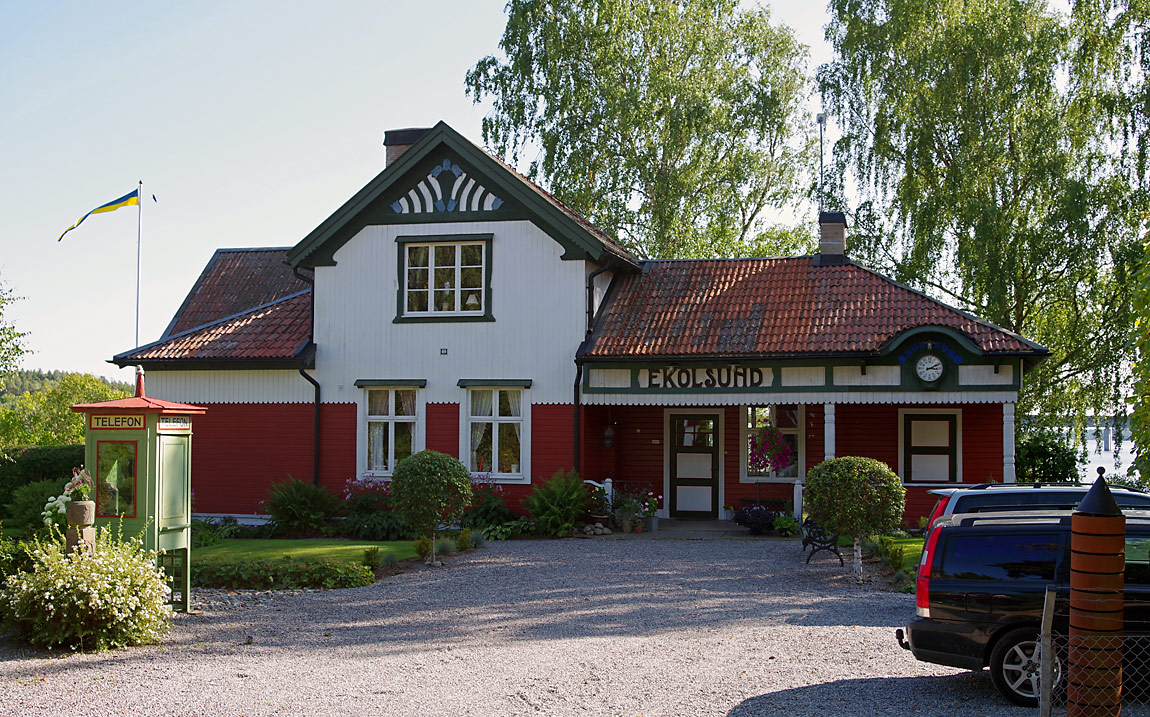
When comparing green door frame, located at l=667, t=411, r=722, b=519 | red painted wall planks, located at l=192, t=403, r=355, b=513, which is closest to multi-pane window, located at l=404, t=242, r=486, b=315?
red painted wall planks, located at l=192, t=403, r=355, b=513

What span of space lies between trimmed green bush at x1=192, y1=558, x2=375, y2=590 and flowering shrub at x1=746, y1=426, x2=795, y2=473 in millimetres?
9481

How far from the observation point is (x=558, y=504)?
19312 mm

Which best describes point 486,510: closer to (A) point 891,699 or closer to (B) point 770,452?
(B) point 770,452

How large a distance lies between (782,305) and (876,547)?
20.0 ft

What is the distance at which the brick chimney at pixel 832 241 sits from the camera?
22203 millimetres

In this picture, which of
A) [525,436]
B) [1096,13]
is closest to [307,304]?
[525,436]

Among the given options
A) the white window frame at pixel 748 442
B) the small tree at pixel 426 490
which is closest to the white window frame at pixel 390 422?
the small tree at pixel 426 490

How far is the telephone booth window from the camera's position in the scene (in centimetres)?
1160

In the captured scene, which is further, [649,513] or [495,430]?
[495,430]

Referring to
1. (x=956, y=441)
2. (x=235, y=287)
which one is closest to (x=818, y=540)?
(x=956, y=441)

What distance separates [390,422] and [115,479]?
972 cm

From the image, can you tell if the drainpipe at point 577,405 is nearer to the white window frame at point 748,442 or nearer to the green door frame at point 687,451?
the green door frame at point 687,451

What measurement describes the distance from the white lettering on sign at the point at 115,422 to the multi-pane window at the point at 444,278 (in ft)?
32.2

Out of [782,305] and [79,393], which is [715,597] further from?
[79,393]
